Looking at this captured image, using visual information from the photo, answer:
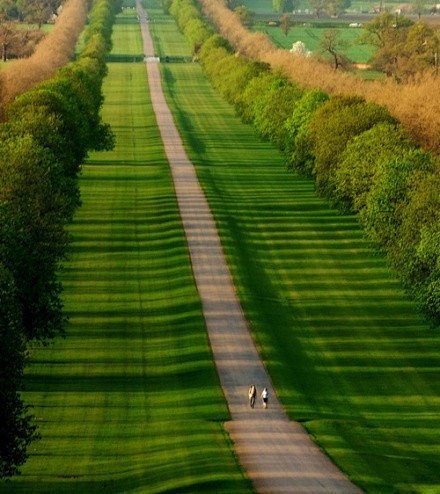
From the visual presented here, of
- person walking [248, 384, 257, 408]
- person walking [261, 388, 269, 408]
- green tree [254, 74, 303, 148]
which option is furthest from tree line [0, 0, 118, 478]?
green tree [254, 74, 303, 148]

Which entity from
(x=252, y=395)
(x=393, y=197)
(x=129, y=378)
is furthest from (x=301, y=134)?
(x=252, y=395)

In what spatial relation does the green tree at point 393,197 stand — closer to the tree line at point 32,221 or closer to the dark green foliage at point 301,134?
the tree line at point 32,221

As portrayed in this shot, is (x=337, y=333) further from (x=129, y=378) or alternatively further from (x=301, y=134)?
(x=301, y=134)

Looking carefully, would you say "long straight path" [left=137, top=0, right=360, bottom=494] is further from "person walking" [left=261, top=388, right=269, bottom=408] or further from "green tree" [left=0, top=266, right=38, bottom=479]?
"green tree" [left=0, top=266, right=38, bottom=479]

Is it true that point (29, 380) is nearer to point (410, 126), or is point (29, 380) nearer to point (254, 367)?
point (254, 367)

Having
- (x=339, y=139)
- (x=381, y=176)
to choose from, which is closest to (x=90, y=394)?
(x=381, y=176)

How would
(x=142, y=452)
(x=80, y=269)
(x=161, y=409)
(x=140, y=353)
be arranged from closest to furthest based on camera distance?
1. (x=142, y=452)
2. (x=161, y=409)
3. (x=140, y=353)
4. (x=80, y=269)
